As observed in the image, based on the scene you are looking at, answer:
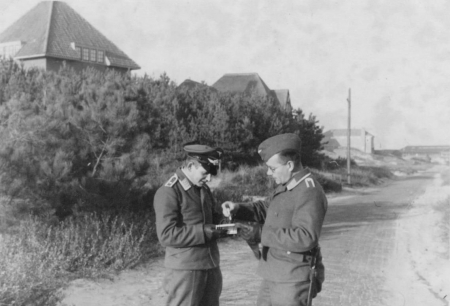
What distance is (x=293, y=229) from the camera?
3.38m

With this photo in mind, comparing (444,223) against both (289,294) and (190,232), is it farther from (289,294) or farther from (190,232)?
(190,232)

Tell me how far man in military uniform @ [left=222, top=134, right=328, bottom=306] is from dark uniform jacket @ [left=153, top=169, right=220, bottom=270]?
0.38 m

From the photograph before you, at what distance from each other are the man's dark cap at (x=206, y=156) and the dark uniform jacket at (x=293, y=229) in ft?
1.83

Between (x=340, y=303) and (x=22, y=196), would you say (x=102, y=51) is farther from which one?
(x=340, y=303)

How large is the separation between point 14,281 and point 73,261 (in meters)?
2.47

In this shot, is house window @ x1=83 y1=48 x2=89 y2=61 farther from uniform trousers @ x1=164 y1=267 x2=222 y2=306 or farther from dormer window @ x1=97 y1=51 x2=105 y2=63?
uniform trousers @ x1=164 y1=267 x2=222 y2=306

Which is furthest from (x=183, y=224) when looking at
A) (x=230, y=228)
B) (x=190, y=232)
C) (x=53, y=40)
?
(x=53, y=40)

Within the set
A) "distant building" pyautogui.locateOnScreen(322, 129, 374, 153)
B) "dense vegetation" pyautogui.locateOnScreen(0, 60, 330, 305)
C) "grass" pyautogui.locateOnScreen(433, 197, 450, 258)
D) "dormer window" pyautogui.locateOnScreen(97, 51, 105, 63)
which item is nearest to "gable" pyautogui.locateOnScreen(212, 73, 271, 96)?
"dormer window" pyautogui.locateOnScreen(97, 51, 105, 63)

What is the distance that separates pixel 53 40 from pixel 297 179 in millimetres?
26964

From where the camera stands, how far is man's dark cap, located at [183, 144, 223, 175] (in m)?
3.85

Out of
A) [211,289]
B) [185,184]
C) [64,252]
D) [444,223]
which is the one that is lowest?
[444,223]

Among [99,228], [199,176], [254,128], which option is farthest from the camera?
[254,128]

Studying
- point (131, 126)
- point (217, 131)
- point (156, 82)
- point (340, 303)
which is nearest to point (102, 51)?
point (156, 82)

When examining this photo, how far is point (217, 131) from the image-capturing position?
23.6 m
